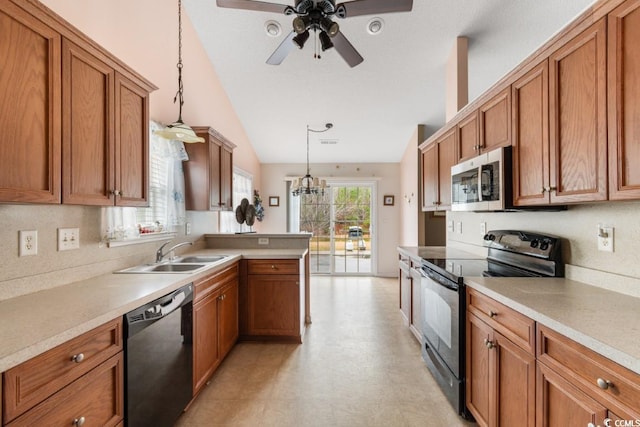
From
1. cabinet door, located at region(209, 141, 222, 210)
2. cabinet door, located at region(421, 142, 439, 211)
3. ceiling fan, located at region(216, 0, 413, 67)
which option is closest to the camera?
ceiling fan, located at region(216, 0, 413, 67)

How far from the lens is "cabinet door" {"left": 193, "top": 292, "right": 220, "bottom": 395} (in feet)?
6.43

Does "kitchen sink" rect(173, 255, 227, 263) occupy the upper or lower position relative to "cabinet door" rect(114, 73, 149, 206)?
lower

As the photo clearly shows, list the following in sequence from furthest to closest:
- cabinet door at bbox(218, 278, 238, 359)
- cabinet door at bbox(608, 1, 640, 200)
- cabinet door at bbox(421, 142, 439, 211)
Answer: cabinet door at bbox(421, 142, 439, 211) < cabinet door at bbox(218, 278, 238, 359) < cabinet door at bbox(608, 1, 640, 200)

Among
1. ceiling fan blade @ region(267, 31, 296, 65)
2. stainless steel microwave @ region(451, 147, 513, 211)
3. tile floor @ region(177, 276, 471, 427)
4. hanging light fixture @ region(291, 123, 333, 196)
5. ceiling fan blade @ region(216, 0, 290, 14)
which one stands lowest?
tile floor @ region(177, 276, 471, 427)

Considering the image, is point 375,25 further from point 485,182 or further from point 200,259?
point 200,259

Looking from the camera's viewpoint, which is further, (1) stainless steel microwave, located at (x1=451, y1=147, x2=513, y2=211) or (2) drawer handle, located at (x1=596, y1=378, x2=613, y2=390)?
(1) stainless steel microwave, located at (x1=451, y1=147, x2=513, y2=211)

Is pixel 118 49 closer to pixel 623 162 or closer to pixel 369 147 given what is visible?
pixel 623 162

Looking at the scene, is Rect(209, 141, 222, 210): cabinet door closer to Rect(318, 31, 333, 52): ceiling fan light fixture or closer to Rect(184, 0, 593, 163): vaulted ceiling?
Rect(184, 0, 593, 163): vaulted ceiling

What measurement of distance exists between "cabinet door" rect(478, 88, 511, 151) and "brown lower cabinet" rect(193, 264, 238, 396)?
227cm

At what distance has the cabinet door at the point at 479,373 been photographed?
1.54m

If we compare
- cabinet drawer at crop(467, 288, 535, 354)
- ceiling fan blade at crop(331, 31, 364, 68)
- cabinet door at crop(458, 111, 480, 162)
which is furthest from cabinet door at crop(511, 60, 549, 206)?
ceiling fan blade at crop(331, 31, 364, 68)

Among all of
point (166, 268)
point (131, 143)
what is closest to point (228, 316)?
point (166, 268)

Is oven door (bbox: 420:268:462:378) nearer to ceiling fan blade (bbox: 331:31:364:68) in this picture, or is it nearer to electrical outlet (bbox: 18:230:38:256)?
ceiling fan blade (bbox: 331:31:364:68)

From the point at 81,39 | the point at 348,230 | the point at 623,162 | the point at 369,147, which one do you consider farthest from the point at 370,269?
the point at 81,39
